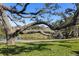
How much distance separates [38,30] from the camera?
103 inches

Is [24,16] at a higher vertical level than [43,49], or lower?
higher

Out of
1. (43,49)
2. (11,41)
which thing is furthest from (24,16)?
(43,49)

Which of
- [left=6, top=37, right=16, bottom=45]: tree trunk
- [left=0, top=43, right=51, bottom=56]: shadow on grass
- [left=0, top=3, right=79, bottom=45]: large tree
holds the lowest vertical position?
[left=0, top=43, right=51, bottom=56]: shadow on grass

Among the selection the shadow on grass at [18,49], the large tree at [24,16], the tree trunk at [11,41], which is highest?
the large tree at [24,16]

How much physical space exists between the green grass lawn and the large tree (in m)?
0.09

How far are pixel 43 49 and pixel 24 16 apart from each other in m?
0.43

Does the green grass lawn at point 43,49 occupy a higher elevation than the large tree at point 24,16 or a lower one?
lower

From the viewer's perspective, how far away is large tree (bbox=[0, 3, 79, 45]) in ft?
8.39

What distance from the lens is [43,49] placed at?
256 cm

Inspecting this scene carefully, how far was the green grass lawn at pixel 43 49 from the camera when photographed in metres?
2.53

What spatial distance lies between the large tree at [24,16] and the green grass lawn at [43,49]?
0.09 metres

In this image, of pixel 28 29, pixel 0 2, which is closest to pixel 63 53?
pixel 28 29

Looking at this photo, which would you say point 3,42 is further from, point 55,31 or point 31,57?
point 55,31

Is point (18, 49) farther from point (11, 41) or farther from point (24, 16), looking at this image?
point (24, 16)
